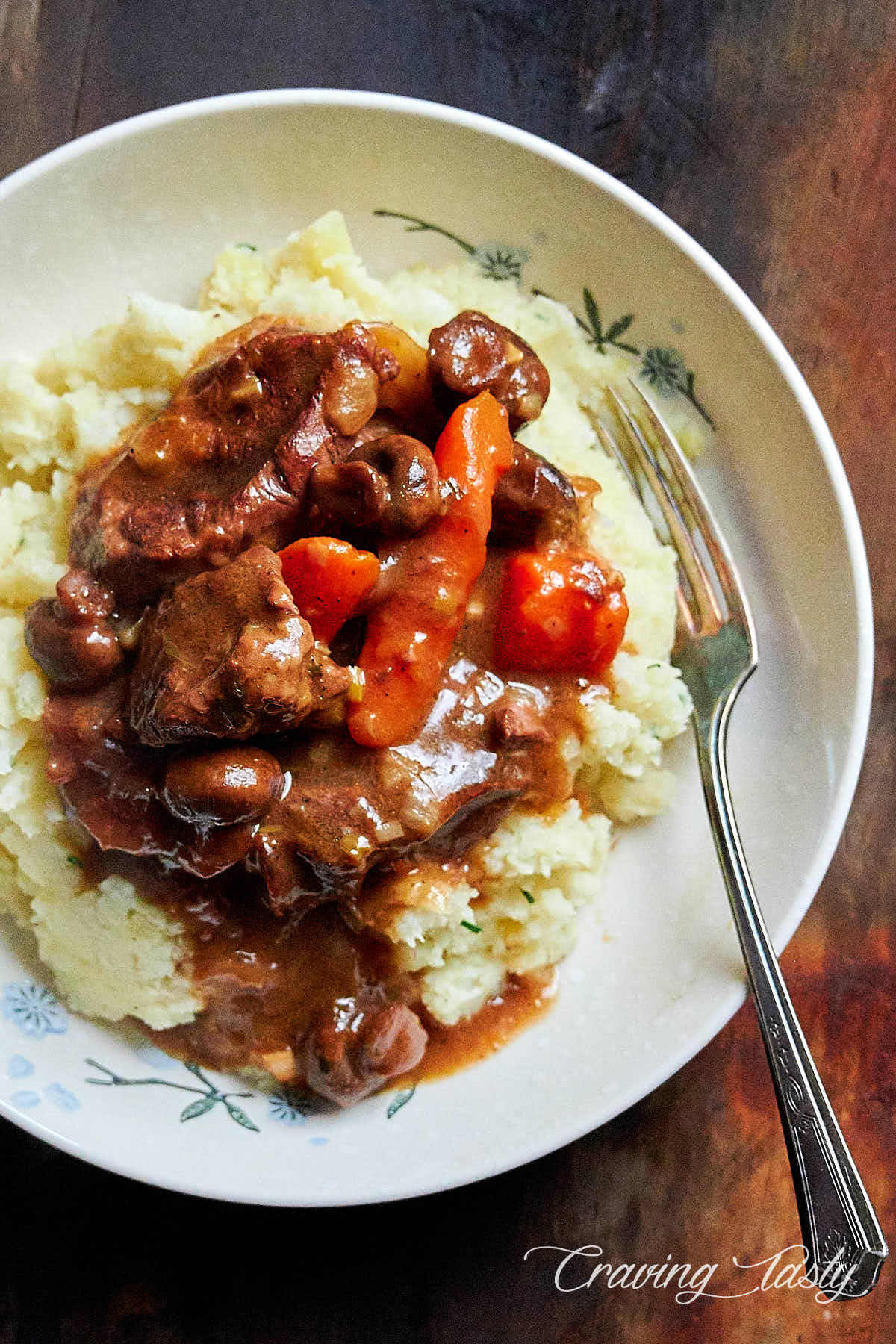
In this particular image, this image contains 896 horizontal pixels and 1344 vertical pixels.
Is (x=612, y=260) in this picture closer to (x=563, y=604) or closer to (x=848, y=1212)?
(x=563, y=604)

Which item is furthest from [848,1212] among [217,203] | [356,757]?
[217,203]

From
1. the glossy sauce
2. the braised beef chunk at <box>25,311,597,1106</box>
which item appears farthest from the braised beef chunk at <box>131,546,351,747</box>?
the glossy sauce

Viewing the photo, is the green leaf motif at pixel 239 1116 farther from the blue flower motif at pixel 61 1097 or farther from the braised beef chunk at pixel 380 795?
the braised beef chunk at pixel 380 795

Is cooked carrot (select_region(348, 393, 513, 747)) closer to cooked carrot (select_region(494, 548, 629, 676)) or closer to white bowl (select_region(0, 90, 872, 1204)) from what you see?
cooked carrot (select_region(494, 548, 629, 676))

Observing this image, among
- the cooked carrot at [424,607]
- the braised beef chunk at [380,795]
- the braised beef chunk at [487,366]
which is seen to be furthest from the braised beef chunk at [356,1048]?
the braised beef chunk at [487,366]

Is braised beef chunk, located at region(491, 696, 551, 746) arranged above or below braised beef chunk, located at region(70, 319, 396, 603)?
below
